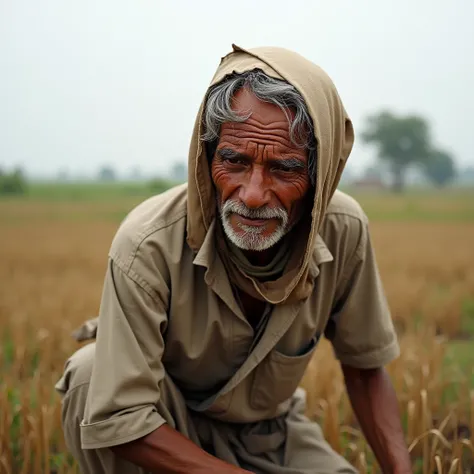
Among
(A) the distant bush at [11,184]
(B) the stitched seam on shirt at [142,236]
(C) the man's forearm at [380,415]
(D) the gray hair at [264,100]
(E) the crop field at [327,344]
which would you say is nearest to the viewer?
(D) the gray hair at [264,100]

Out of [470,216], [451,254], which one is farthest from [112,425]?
[470,216]

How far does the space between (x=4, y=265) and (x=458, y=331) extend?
5.48 m

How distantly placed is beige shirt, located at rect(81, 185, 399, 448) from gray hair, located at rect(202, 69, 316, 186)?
34cm

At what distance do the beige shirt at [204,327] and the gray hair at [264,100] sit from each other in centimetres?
34

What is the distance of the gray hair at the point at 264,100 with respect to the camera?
196 centimetres

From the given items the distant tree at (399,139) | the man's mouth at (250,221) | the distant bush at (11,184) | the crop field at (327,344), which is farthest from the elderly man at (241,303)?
the distant tree at (399,139)

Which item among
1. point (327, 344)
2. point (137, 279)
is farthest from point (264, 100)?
point (327, 344)

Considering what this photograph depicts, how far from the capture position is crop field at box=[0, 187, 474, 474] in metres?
2.96

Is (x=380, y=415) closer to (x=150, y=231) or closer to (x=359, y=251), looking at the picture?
(x=359, y=251)

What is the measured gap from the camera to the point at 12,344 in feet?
17.1

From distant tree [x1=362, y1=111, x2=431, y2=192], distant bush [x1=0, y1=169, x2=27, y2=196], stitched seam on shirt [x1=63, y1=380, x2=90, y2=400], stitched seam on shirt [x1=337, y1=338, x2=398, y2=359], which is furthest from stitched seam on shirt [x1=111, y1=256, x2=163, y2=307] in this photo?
distant tree [x1=362, y1=111, x2=431, y2=192]

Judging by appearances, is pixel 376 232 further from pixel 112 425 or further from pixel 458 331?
pixel 112 425

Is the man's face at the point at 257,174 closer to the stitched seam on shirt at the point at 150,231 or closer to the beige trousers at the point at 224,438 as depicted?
the stitched seam on shirt at the point at 150,231

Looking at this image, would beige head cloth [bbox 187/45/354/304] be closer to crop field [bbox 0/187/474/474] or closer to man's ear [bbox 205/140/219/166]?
man's ear [bbox 205/140/219/166]
